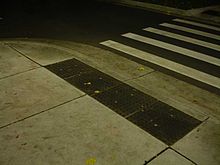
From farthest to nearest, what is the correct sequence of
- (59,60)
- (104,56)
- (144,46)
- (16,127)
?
(144,46)
(104,56)
(59,60)
(16,127)

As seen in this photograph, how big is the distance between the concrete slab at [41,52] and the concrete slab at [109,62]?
0.37 m

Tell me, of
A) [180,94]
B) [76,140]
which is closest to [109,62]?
[180,94]

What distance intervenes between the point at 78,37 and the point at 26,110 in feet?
14.3

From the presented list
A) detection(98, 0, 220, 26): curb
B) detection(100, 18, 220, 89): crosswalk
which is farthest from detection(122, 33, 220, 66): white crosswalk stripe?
detection(98, 0, 220, 26): curb

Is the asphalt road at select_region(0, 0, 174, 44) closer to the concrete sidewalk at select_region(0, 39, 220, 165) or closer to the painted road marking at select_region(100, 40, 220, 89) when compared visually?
the painted road marking at select_region(100, 40, 220, 89)

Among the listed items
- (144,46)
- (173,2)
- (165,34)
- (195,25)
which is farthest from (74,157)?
(173,2)

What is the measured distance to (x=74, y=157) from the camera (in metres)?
3.47

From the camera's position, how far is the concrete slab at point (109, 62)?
591 cm

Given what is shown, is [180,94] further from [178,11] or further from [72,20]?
[178,11]

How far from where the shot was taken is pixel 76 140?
3.77 metres

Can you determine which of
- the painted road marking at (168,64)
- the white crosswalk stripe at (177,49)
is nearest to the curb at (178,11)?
the white crosswalk stripe at (177,49)

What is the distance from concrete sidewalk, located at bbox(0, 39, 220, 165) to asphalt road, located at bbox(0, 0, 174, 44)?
8.15 ft

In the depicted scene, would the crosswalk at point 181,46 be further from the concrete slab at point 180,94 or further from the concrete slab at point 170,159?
the concrete slab at point 170,159

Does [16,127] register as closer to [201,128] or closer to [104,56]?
[201,128]
